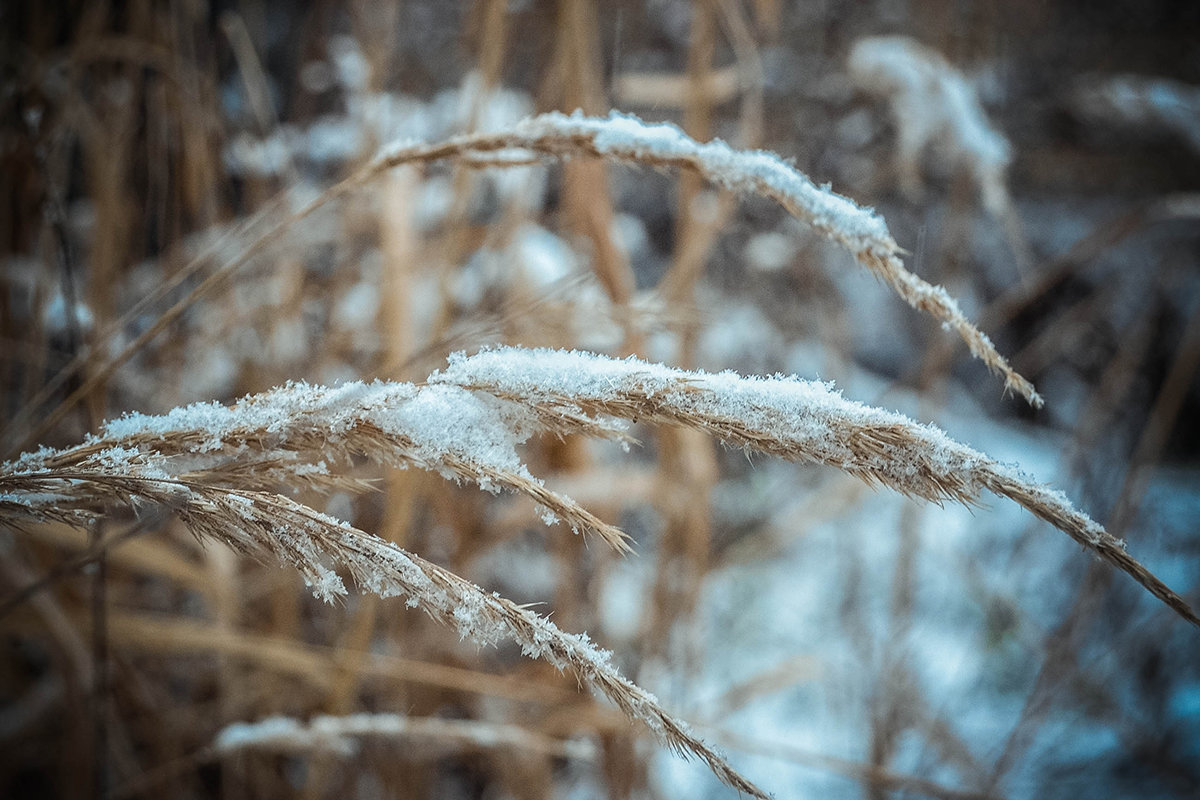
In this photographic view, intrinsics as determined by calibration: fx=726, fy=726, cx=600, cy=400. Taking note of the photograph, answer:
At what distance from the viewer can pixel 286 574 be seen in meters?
0.72

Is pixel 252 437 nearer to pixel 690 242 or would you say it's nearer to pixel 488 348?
pixel 488 348

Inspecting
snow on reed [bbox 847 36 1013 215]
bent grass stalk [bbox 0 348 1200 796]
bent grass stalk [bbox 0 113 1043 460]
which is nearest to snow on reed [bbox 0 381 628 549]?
bent grass stalk [bbox 0 348 1200 796]

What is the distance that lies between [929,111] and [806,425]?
0.73 metres

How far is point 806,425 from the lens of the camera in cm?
20

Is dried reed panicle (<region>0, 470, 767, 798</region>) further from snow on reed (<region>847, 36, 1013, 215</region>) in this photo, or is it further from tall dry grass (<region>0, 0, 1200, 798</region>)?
snow on reed (<region>847, 36, 1013, 215</region>)

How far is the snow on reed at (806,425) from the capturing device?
194 mm

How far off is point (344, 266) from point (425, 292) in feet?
0.98

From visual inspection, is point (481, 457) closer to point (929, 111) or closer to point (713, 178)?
point (713, 178)

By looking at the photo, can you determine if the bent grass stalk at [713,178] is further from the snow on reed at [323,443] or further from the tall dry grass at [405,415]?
the snow on reed at [323,443]

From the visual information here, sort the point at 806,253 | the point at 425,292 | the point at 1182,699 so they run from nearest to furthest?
the point at 806,253, the point at 425,292, the point at 1182,699

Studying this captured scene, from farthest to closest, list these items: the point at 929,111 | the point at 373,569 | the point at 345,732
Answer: the point at 929,111, the point at 345,732, the point at 373,569

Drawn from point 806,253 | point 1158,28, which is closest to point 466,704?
point 806,253

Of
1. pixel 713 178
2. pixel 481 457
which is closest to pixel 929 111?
pixel 713 178

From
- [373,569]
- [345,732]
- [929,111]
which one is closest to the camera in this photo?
[373,569]
